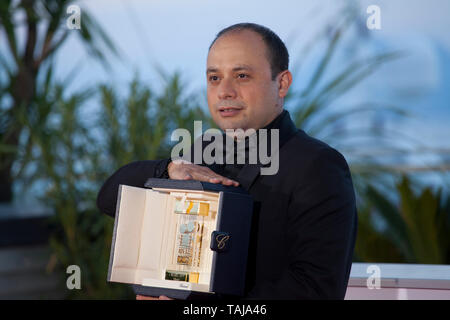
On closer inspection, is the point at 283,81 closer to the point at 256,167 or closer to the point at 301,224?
the point at 256,167

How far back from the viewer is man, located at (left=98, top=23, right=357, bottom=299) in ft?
3.31

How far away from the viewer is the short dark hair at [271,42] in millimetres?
1128

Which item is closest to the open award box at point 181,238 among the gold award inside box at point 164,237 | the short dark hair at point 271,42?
the gold award inside box at point 164,237

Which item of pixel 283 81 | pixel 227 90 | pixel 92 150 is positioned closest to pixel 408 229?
pixel 92 150

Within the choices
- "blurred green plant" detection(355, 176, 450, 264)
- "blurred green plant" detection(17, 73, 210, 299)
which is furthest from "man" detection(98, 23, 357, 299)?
"blurred green plant" detection(17, 73, 210, 299)

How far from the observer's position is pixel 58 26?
372cm

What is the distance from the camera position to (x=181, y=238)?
3.70ft

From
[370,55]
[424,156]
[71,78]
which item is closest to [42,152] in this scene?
[71,78]

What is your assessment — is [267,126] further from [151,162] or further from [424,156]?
[424,156]

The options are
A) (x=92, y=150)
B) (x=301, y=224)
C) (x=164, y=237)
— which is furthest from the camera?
(x=92, y=150)

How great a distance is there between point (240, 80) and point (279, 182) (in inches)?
7.8

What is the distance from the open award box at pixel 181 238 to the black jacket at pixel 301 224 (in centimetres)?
6
